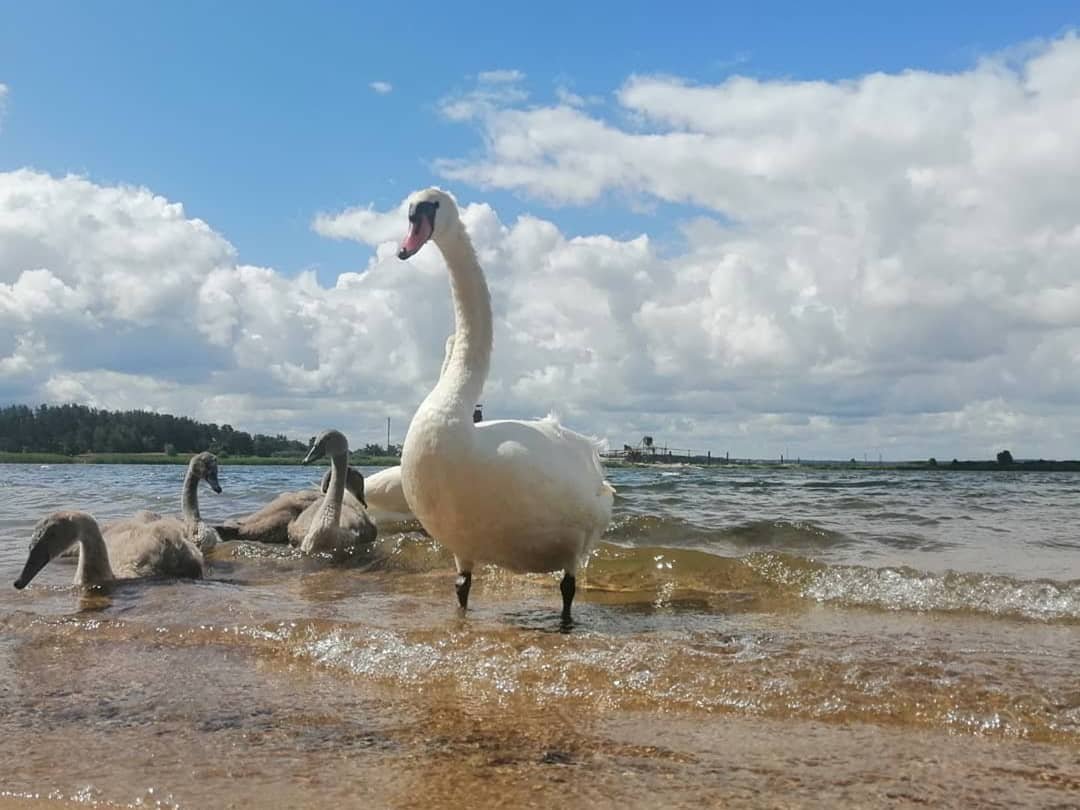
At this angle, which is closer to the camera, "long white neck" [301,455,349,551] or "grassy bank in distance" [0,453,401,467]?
"long white neck" [301,455,349,551]

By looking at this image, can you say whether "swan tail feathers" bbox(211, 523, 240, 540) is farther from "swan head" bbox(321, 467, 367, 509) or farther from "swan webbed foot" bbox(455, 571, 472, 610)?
"swan webbed foot" bbox(455, 571, 472, 610)

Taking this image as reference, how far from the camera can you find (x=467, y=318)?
23.7 ft

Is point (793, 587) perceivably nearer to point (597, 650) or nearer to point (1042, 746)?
point (597, 650)

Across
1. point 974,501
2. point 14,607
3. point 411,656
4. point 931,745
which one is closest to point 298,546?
point 14,607

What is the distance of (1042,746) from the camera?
385 cm

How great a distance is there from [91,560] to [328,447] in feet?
15.5

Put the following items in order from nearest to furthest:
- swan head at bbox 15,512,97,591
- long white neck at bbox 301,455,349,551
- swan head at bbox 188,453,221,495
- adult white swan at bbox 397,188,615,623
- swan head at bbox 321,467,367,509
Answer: adult white swan at bbox 397,188,615,623 → swan head at bbox 15,512,97,591 → long white neck at bbox 301,455,349,551 → swan head at bbox 188,453,221,495 → swan head at bbox 321,467,367,509

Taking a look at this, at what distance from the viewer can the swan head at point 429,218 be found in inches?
276

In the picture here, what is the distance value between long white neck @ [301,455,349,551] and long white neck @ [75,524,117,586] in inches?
127

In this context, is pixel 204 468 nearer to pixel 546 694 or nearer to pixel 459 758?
pixel 546 694

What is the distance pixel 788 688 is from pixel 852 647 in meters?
1.17

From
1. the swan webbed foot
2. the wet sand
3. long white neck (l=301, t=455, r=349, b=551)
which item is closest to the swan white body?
long white neck (l=301, t=455, r=349, b=551)

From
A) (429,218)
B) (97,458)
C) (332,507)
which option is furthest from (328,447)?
(97,458)

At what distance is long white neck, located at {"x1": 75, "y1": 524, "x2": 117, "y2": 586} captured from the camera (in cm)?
853
